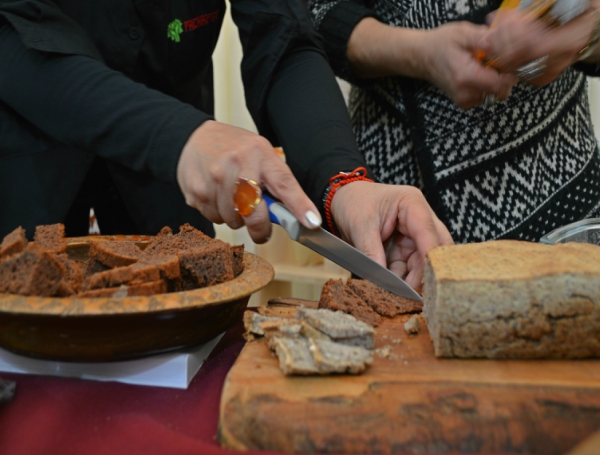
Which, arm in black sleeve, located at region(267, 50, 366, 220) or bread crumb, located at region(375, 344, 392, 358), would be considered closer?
bread crumb, located at region(375, 344, 392, 358)

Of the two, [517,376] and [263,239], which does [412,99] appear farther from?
[517,376]

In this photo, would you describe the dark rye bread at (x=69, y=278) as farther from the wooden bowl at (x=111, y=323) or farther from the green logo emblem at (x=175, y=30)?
the green logo emblem at (x=175, y=30)

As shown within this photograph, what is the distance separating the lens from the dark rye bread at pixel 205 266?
40.4 inches

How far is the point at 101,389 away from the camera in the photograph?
905 millimetres

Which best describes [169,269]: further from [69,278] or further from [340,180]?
[340,180]

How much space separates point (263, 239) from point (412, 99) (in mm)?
729

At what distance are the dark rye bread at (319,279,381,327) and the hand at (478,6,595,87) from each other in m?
0.72

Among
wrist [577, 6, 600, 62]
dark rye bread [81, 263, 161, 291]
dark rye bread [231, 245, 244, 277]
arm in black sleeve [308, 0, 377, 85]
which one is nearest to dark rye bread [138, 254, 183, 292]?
dark rye bread [81, 263, 161, 291]

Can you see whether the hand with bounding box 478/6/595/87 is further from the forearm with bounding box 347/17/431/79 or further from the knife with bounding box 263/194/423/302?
the knife with bounding box 263/194/423/302

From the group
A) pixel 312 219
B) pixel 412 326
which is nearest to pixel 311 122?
pixel 312 219

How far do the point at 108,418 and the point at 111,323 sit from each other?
0.50 ft

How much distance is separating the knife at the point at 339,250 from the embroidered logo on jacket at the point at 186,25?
0.70 meters

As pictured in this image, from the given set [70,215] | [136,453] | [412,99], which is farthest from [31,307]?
[412,99]

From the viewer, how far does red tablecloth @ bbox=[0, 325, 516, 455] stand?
0.76 meters
